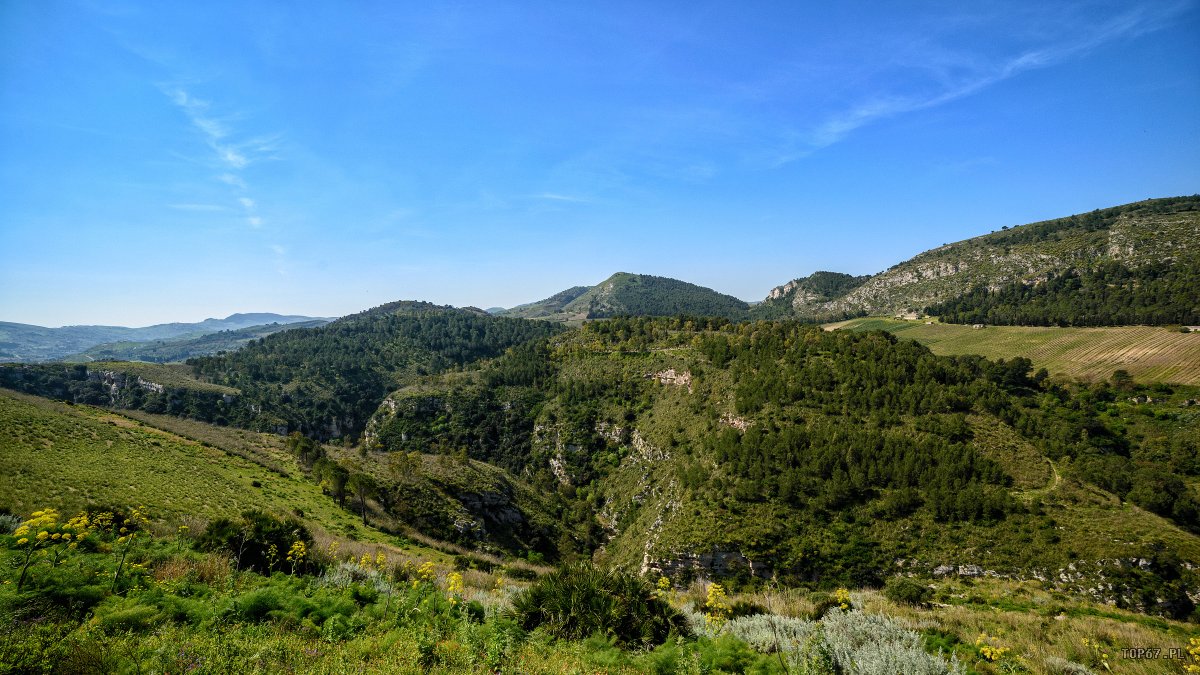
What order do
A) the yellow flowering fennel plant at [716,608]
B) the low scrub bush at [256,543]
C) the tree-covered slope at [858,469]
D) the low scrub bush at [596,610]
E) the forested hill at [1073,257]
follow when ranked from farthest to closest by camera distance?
the forested hill at [1073,257], the tree-covered slope at [858,469], the low scrub bush at [256,543], the yellow flowering fennel plant at [716,608], the low scrub bush at [596,610]

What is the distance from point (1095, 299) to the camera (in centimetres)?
12000

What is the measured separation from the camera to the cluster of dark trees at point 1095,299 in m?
100

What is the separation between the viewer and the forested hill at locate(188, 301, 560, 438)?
124 meters

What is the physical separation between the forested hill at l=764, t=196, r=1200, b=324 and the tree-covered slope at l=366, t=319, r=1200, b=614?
8330 cm

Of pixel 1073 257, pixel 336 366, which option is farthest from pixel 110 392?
pixel 1073 257

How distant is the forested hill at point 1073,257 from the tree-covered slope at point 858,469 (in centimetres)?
8330

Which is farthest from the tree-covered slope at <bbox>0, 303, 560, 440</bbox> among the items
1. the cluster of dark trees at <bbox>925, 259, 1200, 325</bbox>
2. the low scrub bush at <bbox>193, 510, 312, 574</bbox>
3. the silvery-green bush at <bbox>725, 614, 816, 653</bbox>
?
the cluster of dark trees at <bbox>925, 259, 1200, 325</bbox>

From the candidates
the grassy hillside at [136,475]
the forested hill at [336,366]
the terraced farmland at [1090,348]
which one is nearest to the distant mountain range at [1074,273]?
the terraced farmland at [1090,348]

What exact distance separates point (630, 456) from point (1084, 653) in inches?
2490

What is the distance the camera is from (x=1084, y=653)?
34.3 ft

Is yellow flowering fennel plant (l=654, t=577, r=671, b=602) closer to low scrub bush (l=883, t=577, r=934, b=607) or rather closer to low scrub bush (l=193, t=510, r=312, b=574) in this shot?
low scrub bush (l=193, t=510, r=312, b=574)

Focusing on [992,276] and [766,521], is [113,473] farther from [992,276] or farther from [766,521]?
[992,276]

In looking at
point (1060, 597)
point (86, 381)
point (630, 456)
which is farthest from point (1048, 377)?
point (86, 381)

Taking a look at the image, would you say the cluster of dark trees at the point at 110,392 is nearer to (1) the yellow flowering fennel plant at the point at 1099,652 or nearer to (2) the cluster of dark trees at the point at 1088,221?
(1) the yellow flowering fennel plant at the point at 1099,652
